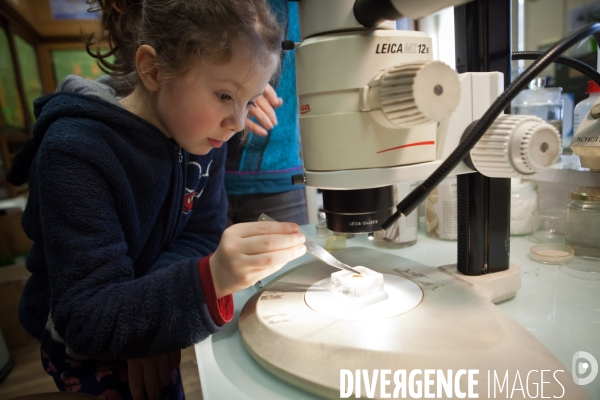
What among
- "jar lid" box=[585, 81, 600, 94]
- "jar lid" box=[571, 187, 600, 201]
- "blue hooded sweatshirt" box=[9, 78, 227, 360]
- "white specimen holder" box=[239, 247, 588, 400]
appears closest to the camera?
"white specimen holder" box=[239, 247, 588, 400]

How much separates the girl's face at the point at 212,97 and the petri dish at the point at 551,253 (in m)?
0.58

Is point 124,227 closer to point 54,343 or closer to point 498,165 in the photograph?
point 54,343

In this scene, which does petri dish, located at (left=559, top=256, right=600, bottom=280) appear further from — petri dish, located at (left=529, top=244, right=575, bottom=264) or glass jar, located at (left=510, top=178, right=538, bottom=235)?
glass jar, located at (left=510, top=178, right=538, bottom=235)

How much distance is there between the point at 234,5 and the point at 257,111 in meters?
0.30

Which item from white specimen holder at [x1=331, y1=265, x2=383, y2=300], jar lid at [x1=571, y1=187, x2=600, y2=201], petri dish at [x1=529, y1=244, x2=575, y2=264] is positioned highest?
jar lid at [x1=571, y1=187, x2=600, y2=201]

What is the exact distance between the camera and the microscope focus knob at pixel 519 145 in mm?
398

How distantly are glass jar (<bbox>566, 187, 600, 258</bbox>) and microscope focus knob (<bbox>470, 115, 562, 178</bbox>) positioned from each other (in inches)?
14.7

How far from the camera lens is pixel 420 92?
0.37m

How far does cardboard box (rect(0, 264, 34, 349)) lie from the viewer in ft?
6.04

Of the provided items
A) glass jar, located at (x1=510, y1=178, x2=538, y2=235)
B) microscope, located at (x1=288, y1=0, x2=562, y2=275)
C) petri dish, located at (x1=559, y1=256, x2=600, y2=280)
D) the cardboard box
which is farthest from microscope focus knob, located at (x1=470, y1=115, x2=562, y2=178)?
the cardboard box

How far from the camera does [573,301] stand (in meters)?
0.52

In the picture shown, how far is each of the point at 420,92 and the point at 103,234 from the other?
0.44 meters

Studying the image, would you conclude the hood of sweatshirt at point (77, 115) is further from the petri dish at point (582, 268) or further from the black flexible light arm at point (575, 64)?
the petri dish at point (582, 268)

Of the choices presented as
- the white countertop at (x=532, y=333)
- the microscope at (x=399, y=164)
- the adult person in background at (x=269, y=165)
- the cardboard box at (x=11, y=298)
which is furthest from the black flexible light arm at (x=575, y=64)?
the cardboard box at (x=11, y=298)
